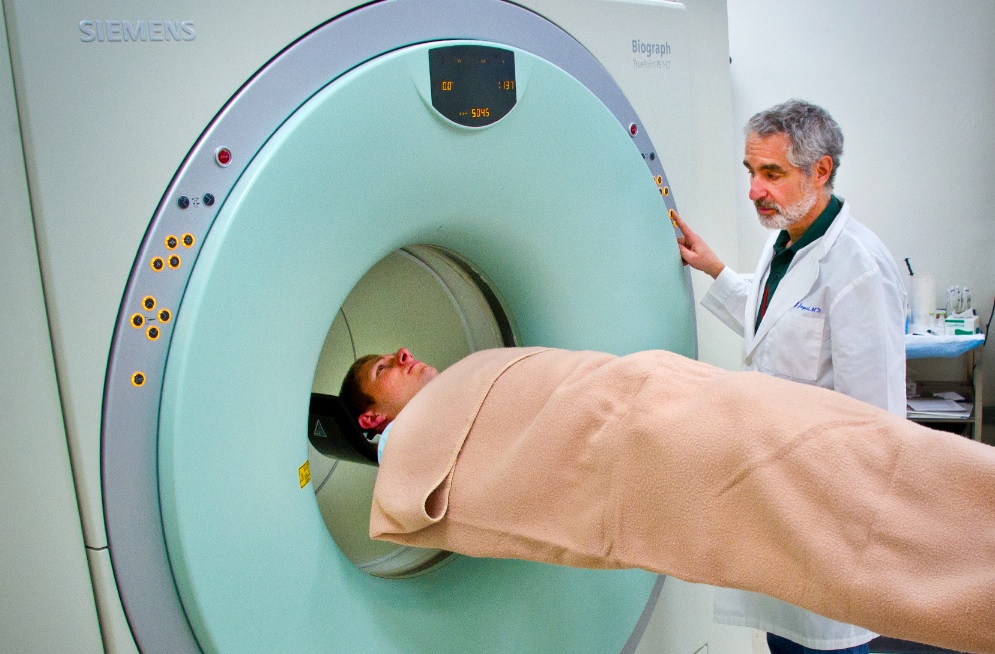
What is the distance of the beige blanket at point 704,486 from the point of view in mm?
745

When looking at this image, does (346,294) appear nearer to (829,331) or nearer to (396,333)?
(396,333)

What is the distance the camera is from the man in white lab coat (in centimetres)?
152

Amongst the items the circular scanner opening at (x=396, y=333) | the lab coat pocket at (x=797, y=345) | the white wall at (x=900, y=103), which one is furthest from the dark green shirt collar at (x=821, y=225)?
the white wall at (x=900, y=103)

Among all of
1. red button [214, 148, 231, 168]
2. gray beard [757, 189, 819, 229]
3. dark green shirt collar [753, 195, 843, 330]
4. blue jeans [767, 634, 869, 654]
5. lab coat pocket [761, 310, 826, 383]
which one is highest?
red button [214, 148, 231, 168]

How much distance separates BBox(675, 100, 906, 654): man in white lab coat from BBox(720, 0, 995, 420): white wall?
1.75 meters

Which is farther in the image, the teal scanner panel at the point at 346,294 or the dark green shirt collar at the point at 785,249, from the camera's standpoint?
the dark green shirt collar at the point at 785,249

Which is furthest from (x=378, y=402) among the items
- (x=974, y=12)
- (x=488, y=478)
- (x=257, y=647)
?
(x=974, y=12)

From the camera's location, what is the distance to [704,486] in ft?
2.84

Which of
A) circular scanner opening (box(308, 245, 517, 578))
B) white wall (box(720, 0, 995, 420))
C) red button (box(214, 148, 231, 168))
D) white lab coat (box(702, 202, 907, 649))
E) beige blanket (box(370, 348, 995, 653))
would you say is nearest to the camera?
beige blanket (box(370, 348, 995, 653))

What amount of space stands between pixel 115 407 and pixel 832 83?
10.9 ft

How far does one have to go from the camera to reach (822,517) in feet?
2.62

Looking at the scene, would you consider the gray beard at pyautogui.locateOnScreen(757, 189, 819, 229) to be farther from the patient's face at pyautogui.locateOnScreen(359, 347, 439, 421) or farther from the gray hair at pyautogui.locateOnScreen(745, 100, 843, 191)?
the patient's face at pyautogui.locateOnScreen(359, 347, 439, 421)

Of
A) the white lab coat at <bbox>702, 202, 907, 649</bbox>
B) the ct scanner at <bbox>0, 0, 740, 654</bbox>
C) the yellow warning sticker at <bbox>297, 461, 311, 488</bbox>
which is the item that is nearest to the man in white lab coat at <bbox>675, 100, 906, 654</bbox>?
the white lab coat at <bbox>702, 202, 907, 649</bbox>

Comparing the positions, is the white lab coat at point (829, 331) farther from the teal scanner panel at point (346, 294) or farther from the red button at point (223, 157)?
the red button at point (223, 157)
